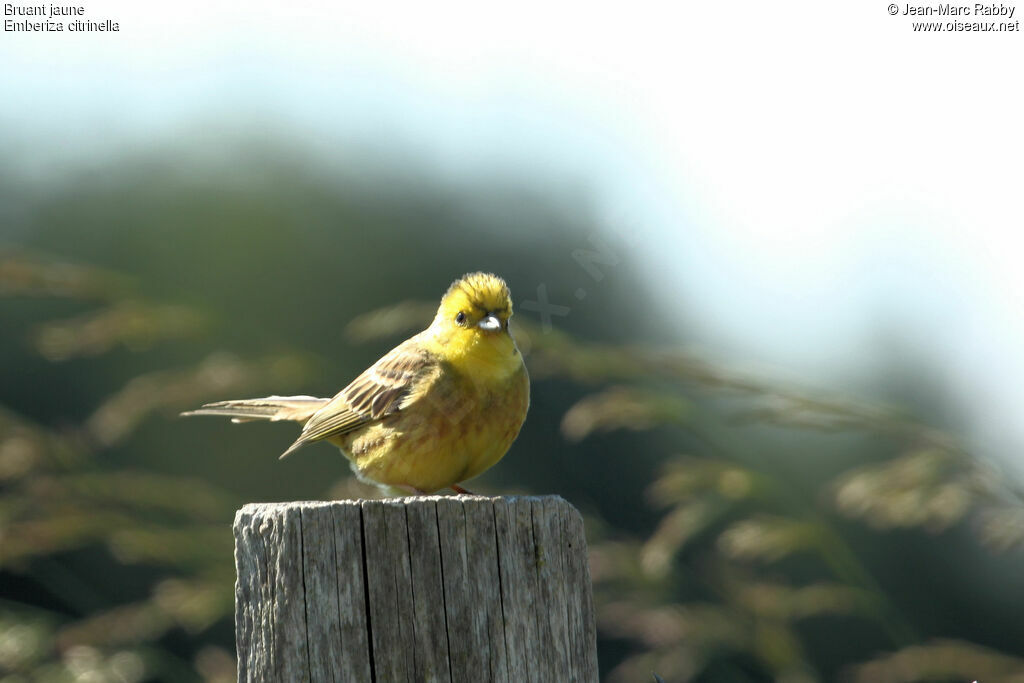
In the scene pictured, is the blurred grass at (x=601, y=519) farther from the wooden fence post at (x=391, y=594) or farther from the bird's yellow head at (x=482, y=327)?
the wooden fence post at (x=391, y=594)

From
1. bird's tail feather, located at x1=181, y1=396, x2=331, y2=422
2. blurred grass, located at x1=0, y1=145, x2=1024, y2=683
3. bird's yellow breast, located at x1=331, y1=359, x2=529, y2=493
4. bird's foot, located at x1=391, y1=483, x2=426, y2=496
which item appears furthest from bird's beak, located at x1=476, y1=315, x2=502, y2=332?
bird's tail feather, located at x1=181, y1=396, x2=331, y2=422

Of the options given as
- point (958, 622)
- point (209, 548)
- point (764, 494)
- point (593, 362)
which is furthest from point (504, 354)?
point (958, 622)

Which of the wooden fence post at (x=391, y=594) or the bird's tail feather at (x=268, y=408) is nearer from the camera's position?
the wooden fence post at (x=391, y=594)

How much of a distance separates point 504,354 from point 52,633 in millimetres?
2269

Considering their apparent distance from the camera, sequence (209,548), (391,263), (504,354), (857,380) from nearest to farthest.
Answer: (504,354) → (209,548) → (857,380) → (391,263)

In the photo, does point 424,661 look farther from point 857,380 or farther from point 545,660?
point 857,380

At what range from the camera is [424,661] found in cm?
216

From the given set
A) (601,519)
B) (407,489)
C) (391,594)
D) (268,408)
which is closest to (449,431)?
(407,489)

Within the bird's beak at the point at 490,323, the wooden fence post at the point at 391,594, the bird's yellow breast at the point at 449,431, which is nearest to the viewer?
the wooden fence post at the point at 391,594

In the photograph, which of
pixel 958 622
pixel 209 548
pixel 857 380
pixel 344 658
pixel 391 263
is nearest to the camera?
pixel 344 658

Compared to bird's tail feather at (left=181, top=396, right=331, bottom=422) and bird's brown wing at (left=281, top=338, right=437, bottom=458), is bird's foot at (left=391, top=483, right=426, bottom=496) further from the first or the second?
bird's tail feather at (left=181, top=396, right=331, bottom=422)

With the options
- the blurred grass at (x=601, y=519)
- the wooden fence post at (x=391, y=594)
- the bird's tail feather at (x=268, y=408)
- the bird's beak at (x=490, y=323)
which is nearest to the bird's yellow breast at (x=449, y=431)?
the bird's beak at (x=490, y=323)

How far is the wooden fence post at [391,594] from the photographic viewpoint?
2154 millimetres

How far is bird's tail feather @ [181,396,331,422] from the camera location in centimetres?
421
